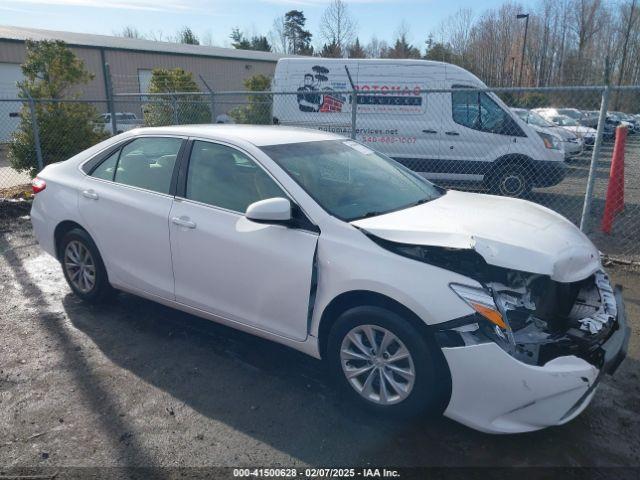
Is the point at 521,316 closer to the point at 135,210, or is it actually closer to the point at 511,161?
the point at 135,210

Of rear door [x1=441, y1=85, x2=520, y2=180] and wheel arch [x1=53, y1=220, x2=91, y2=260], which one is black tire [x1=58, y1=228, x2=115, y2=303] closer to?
wheel arch [x1=53, y1=220, x2=91, y2=260]

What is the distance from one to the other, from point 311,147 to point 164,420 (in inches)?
84.9

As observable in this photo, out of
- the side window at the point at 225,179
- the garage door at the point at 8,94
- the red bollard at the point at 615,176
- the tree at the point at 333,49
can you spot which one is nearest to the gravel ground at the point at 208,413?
the side window at the point at 225,179

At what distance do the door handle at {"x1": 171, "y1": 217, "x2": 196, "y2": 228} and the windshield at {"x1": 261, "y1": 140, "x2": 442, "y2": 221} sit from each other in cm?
74

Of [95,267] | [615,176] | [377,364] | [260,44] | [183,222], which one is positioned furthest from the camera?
[260,44]

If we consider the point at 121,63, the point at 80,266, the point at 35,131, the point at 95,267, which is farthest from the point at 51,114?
the point at 121,63

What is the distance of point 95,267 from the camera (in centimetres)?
443

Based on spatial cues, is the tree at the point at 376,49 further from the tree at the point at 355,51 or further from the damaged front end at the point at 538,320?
the damaged front end at the point at 538,320

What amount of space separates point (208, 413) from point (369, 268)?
135 centimetres

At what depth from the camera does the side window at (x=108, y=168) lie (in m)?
4.35

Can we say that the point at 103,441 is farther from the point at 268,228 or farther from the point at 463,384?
the point at 463,384

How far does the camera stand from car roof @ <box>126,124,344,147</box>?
3.73 m

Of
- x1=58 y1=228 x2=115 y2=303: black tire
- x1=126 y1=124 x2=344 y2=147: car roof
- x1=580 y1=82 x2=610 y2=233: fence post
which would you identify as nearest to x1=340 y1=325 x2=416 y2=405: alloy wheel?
x1=126 y1=124 x2=344 y2=147: car roof

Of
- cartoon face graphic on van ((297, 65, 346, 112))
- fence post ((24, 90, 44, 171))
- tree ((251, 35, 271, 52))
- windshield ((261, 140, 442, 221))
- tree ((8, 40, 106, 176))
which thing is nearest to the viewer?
windshield ((261, 140, 442, 221))
